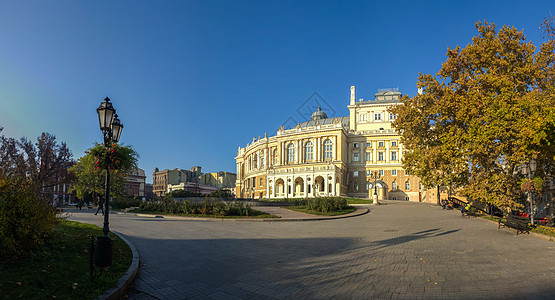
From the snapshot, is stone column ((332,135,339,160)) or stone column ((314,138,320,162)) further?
stone column ((314,138,320,162))

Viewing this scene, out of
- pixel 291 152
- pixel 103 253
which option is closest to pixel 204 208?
pixel 103 253

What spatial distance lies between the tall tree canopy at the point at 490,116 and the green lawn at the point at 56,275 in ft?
56.7

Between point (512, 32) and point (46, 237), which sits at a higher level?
point (512, 32)

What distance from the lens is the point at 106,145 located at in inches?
376

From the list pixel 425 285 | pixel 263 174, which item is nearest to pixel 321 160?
pixel 263 174

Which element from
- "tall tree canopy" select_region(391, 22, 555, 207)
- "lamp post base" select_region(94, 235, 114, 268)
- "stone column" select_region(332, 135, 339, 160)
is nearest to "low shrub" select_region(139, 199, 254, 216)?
"tall tree canopy" select_region(391, 22, 555, 207)

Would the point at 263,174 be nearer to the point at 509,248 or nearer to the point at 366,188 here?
the point at 366,188

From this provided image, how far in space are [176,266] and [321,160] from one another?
73392 mm

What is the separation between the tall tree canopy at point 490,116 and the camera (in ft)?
56.9

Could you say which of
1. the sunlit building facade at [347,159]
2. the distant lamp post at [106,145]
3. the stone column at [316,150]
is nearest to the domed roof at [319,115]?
the sunlit building facade at [347,159]

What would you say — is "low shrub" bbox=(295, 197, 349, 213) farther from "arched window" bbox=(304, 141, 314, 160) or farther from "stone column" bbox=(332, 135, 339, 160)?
"arched window" bbox=(304, 141, 314, 160)

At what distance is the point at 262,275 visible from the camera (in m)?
8.02

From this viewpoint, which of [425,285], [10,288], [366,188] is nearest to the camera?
[10,288]

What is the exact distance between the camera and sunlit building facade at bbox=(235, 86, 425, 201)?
245 feet
